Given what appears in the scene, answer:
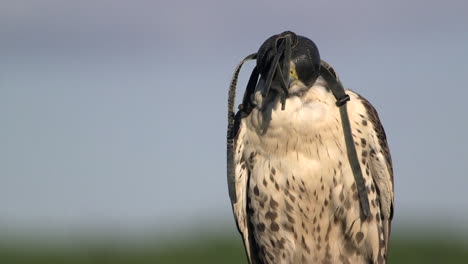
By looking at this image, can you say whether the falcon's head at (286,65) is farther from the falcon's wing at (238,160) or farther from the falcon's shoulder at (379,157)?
the falcon's shoulder at (379,157)

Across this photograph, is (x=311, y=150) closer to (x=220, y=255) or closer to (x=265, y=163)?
(x=265, y=163)

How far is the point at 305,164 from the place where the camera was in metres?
6.75

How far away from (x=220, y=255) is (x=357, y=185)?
9.04m

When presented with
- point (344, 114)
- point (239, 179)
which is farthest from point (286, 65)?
point (239, 179)

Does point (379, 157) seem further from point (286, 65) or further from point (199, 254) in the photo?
point (199, 254)

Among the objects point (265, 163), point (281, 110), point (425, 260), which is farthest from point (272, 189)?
point (425, 260)

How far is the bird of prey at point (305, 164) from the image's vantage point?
658 centimetres

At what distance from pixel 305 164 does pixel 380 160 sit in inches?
22.6

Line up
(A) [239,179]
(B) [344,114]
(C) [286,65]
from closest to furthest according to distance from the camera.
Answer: (C) [286,65] → (B) [344,114] → (A) [239,179]

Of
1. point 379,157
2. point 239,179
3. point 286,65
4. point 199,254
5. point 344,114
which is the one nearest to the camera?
point 286,65

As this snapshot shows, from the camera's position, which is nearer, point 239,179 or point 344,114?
point 344,114

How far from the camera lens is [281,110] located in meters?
6.59

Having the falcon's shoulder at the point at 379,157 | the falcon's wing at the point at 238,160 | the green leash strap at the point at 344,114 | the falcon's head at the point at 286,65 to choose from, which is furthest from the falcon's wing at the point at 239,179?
the falcon's shoulder at the point at 379,157

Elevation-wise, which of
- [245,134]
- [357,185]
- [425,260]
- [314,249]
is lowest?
[425,260]
